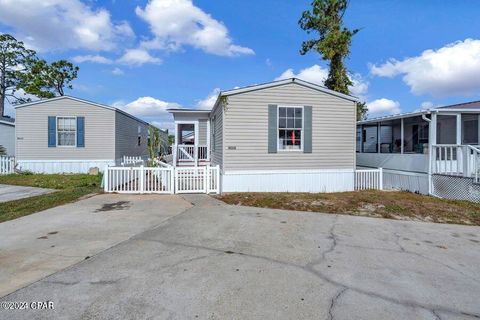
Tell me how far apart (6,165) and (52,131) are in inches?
122

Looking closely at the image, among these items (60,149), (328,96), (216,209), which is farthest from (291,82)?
(60,149)

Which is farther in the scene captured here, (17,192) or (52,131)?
(52,131)

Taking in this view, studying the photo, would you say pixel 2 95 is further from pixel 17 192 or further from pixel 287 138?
pixel 287 138

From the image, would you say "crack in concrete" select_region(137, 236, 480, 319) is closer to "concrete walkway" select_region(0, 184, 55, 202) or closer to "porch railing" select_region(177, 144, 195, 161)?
"concrete walkway" select_region(0, 184, 55, 202)

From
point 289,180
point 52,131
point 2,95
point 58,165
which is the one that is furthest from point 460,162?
point 2,95

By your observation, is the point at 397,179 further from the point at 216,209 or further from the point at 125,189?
the point at 125,189

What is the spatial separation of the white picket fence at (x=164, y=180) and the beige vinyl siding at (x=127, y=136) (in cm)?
757

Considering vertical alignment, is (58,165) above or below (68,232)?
above

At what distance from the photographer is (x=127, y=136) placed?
65.4ft

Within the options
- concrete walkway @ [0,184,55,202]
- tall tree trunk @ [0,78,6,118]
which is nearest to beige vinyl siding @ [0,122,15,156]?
concrete walkway @ [0,184,55,202]

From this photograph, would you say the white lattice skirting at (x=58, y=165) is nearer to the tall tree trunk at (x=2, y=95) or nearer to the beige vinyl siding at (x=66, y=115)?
the beige vinyl siding at (x=66, y=115)

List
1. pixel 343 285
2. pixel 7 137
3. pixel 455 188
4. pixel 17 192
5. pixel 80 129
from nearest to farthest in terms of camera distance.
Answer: pixel 343 285 < pixel 455 188 < pixel 17 192 < pixel 80 129 < pixel 7 137

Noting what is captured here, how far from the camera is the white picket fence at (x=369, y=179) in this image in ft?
39.8

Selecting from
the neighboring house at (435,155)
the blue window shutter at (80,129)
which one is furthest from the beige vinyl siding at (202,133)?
the neighboring house at (435,155)
